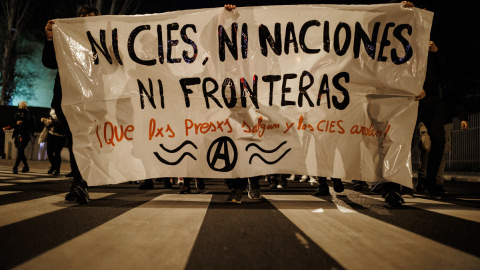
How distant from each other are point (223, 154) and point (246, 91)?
820mm

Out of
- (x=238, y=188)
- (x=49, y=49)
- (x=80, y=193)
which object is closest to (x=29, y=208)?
(x=80, y=193)

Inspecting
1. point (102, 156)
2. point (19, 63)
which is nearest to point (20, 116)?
point (102, 156)

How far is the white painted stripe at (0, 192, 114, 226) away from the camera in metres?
3.78

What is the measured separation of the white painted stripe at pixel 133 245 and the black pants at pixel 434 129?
12.0 ft

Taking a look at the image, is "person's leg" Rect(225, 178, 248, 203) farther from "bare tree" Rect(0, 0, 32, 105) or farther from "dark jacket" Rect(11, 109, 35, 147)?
"bare tree" Rect(0, 0, 32, 105)

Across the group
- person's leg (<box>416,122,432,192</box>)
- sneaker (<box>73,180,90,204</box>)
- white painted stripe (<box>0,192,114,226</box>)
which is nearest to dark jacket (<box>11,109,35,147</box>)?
white painted stripe (<box>0,192,114,226</box>)

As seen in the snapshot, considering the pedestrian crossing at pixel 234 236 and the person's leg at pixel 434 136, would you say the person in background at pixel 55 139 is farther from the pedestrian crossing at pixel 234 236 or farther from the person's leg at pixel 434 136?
the person's leg at pixel 434 136

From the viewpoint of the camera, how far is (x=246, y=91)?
5.11m

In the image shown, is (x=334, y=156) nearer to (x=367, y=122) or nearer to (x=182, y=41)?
(x=367, y=122)

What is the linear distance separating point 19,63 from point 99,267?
37327 mm

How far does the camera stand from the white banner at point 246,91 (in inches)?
196

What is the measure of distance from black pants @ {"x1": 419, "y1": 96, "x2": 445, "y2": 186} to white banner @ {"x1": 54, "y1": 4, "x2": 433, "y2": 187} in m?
1.28

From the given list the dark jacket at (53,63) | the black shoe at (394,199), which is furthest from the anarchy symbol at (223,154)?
the dark jacket at (53,63)

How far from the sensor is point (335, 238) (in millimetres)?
3051
